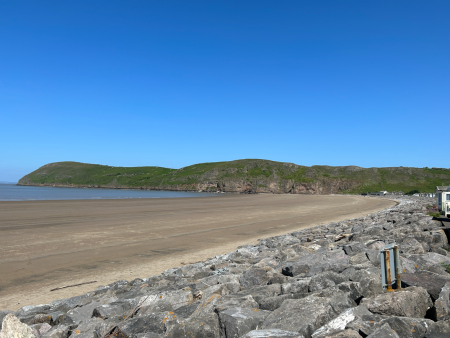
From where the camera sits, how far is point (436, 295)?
150 inches

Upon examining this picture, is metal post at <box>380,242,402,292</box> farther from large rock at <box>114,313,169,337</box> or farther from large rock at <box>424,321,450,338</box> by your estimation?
large rock at <box>114,313,169,337</box>

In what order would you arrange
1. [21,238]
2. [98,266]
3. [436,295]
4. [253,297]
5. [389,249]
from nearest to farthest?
[436,295], [389,249], [253,297], [98,266], [21,238]

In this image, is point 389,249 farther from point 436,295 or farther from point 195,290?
point 195,290

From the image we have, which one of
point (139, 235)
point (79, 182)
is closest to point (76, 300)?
point (139, 235)

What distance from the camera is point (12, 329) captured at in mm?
4211

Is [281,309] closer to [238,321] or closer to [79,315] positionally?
[238,321]

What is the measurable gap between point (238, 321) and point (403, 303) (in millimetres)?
1874

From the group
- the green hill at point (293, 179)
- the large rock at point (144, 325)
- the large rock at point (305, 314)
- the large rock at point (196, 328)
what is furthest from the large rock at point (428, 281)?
the green hill at point (293, 179)

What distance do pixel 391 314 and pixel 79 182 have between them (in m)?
192

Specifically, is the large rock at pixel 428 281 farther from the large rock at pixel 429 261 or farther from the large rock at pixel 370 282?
the large rock at pixel 429 261

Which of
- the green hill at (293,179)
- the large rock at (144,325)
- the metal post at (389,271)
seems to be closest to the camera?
the large rock at (144,325)

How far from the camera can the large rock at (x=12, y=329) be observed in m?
4.16

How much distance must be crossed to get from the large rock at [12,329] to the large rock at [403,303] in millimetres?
4575

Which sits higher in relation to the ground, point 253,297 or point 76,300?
point 253,297
